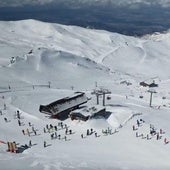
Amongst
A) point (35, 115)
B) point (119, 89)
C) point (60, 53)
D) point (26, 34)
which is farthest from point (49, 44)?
point (35, 115)

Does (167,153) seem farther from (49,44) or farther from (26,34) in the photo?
(26,34)

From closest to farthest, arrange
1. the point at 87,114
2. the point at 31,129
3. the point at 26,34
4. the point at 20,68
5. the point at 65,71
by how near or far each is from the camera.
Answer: the point at 31,129, the point at 87,114, the point at 20,68, the point at 65,71, the point at 26,34

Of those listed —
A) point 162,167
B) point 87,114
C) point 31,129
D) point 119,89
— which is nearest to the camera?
point 162,167

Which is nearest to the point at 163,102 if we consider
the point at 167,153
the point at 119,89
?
the point at 119,89

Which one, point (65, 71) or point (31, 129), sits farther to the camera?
point (65, 71)

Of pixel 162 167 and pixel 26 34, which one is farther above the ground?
pixel 26 34

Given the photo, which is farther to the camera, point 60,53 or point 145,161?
point 60,53

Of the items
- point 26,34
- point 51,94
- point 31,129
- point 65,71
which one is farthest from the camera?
point 26,34

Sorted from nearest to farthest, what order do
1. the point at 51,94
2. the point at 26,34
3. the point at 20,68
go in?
the point at 51,94 < the point at 20,68 < the point at 26,34

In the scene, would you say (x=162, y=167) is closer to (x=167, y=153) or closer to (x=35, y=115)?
(x=167, y=153)
